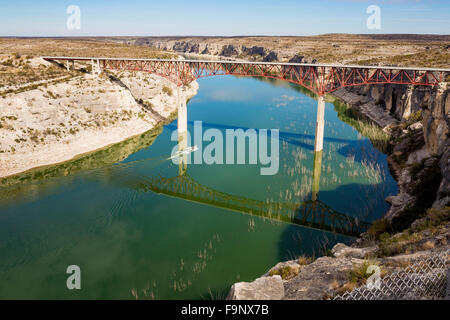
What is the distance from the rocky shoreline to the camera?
33.4 metres

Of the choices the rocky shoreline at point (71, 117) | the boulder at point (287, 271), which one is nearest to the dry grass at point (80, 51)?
the rocky shoreline at point (71, 117)

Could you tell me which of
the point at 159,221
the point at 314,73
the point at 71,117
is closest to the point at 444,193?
the point at 159,221

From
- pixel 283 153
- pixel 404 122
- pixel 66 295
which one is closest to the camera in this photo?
pixel 66 295

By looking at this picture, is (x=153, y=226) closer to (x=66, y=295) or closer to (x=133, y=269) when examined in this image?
(x=133, y=269)

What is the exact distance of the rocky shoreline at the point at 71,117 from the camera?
33406 millimetres

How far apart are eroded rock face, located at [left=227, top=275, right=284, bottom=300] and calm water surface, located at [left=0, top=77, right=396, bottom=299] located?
444 cm

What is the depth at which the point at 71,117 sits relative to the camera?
39812mm

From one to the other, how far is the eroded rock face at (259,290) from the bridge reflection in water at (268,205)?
9941 mm

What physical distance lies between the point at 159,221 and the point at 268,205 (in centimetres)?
779

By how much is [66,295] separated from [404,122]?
39.7 meters

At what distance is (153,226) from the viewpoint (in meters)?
21.9

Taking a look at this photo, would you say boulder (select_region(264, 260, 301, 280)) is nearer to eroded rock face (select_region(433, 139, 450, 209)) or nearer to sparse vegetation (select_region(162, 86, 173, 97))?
eroded rock face (select_region(433, 139, 450, 209))

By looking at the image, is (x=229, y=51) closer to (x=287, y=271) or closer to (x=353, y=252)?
(x=353, y=252)
